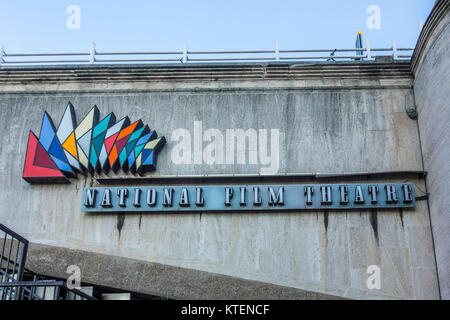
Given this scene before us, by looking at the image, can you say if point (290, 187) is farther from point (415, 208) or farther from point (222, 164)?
point (415, 208)

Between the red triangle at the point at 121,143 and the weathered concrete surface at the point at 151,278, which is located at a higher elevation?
the red triangle at the point at 121,143

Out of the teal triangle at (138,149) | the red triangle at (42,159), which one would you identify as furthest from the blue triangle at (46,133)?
the teal triangle at (138,149)

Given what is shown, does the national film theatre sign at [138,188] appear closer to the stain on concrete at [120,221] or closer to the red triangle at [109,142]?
the red triangle at [109,142]

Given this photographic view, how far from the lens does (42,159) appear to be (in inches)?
520

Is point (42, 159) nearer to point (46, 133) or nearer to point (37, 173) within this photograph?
point (37, 173)

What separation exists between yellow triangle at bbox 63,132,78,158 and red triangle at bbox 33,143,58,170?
1.51 ft

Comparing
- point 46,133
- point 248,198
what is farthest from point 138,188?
point 46,133

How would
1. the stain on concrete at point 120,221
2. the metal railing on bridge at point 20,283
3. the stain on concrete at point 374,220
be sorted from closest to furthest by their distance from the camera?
the metal railing on bridge at point 20,283, the stain on concrete at point 374,220, the stain on concrete at point 120,221

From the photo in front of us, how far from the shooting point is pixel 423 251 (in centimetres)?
1205

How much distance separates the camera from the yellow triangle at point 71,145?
1323cm

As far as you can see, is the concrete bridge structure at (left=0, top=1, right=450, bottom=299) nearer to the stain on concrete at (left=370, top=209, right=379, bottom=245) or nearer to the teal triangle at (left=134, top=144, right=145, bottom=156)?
the stain on concrete at (left=370, top=209, right=379, bottom=245)

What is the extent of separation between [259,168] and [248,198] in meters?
0.78

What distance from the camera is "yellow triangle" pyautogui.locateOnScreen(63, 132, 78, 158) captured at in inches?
521

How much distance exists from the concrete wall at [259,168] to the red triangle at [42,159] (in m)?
0.51
